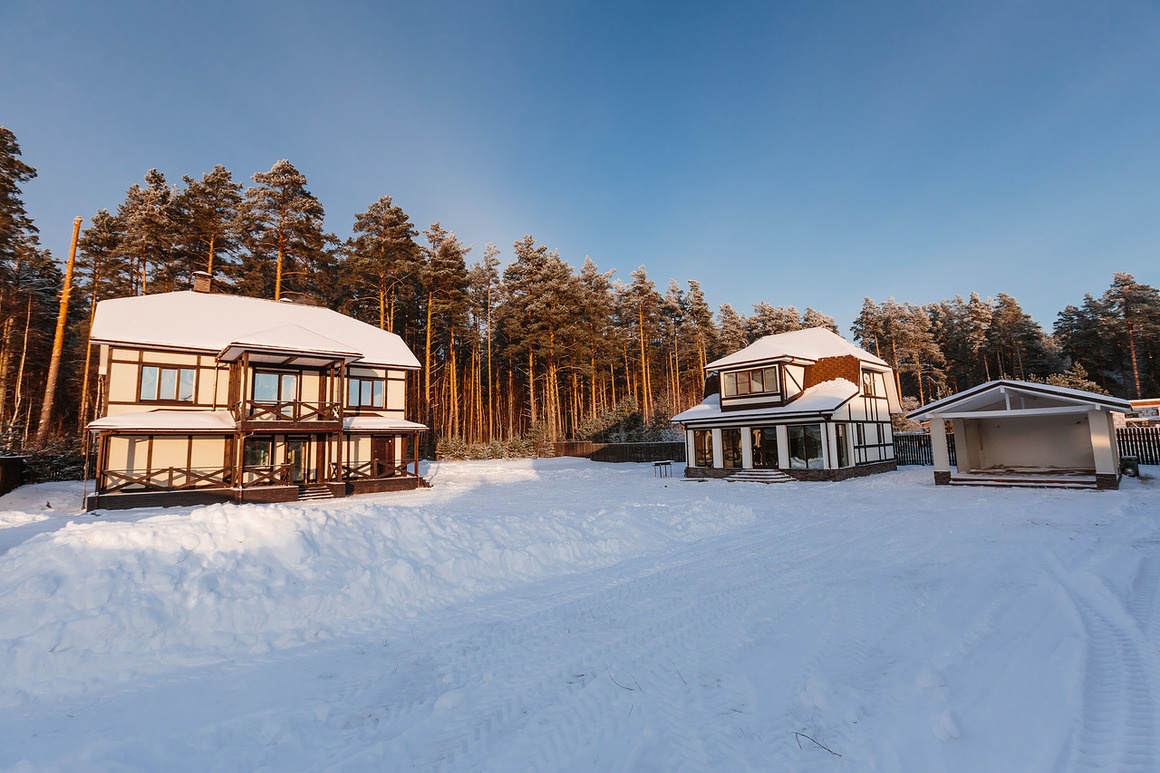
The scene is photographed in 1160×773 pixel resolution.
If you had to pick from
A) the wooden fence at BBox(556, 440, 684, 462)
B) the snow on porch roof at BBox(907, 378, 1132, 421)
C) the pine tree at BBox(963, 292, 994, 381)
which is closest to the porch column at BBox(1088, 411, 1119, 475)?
the snow on porch roof at BBox(907, 378, 1132, 421)

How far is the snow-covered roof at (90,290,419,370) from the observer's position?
59.1 ft

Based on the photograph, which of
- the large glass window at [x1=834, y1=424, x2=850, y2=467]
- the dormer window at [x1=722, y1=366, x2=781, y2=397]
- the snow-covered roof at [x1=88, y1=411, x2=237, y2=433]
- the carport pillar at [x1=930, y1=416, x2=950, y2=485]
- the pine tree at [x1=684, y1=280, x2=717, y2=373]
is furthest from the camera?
the pine tree at [x1=684, y1=280, x2=717, y2=373]

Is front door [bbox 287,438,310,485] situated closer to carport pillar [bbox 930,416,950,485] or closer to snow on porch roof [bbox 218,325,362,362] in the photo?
snow on porch roof [bbox 218,325,362,362]

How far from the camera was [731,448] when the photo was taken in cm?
2419

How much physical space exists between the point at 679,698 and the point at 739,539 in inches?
254

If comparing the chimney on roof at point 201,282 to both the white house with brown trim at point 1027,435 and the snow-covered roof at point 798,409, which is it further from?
the white house with brown trim at point 1027,435

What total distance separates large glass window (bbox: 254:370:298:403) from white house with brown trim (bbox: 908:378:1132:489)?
24.1 metres

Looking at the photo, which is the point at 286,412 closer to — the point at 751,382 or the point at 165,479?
the point at 165,479

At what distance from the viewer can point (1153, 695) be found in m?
3.69

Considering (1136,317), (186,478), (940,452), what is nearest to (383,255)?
(186,478)

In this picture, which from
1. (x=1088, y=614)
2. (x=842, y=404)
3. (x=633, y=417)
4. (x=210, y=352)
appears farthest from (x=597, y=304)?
(x=1088, y=614)

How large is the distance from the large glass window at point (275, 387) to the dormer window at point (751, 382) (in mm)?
19587

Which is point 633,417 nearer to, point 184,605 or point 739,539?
point 739,539

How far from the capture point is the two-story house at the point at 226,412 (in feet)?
56.5
